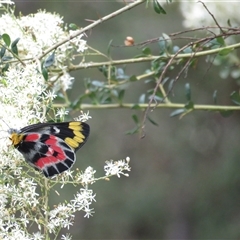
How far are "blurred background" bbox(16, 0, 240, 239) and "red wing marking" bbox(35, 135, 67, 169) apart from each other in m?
2.95

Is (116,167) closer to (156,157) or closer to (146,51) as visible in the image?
(146,51)

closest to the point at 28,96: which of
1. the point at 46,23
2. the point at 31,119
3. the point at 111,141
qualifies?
the point at 31,119

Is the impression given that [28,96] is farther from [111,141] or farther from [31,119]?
[111,141]

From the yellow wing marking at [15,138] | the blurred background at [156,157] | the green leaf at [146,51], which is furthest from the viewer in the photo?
the blurred background at [156,157]

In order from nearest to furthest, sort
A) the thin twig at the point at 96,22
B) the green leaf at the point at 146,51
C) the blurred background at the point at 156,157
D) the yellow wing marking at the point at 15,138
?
the yellow wing marking at the point at 15,138 < the thin twig at the point at 96,22 < the green leaf at the point at 146,51 < the blurred background at the point at 156,157

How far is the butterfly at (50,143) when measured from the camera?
1115 mm

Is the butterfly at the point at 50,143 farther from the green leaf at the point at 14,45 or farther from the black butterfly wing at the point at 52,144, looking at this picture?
the green leaf at the point at 14,45

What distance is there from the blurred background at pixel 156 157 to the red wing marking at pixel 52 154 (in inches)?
116

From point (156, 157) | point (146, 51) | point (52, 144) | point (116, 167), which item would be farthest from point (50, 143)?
point (156, 157)

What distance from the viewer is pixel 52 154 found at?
1.17 meters

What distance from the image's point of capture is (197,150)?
4477mm

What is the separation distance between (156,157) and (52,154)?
3911mm

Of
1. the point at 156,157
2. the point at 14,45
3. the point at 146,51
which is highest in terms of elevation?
the point at 156,157

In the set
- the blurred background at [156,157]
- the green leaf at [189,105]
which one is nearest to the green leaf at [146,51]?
the green leaf at [189,105]
